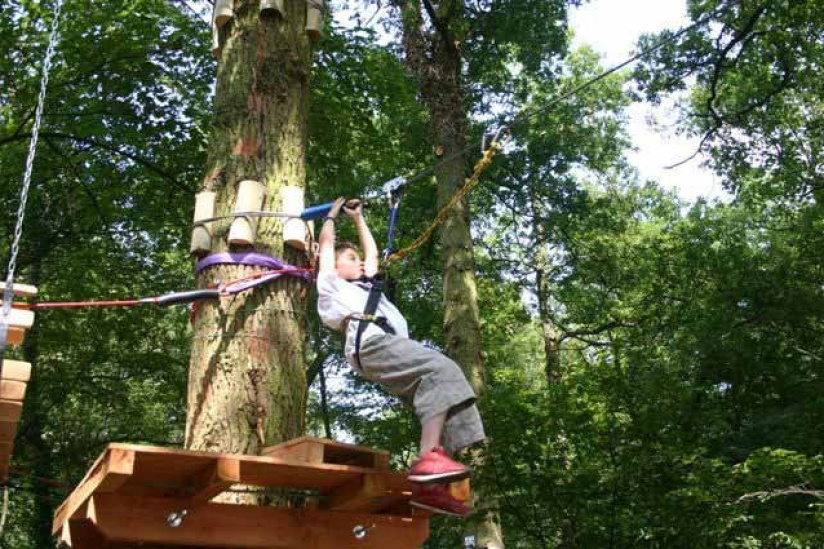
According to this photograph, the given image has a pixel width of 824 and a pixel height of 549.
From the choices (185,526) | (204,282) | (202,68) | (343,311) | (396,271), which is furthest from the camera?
(396,271)

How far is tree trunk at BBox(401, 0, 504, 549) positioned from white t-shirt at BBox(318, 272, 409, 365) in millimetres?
4867

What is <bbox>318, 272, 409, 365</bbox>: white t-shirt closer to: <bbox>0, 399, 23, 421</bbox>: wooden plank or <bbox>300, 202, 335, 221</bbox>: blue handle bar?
<bbox>300, 202, 335, 221</bbox>: blue handle bar

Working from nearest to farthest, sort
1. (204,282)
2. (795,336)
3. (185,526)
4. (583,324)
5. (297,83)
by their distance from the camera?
(185,526)
(204,282)
(297,83)
(795,336)
(583,324)

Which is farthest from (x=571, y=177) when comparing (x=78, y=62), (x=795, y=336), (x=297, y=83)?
(x=297, y=83)

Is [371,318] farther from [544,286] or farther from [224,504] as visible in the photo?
[544,286]

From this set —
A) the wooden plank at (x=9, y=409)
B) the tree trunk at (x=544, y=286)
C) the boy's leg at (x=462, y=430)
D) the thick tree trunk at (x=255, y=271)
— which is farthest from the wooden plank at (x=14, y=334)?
the tree trunk at (x=544, y=286)

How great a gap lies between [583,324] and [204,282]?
15.2 m

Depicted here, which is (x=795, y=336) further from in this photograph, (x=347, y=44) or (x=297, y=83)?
(x=297, y=83)

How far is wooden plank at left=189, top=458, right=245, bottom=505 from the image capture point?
2791 mm

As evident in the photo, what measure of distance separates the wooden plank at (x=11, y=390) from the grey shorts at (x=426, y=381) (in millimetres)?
1299

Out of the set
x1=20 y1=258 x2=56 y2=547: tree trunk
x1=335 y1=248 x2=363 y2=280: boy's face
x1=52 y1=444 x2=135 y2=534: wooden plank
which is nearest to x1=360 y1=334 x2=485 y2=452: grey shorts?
x1=335 y1=248 x2=363 y2=280: boy's face

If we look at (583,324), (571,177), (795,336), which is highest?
(571,177)

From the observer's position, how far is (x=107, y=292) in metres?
13.1


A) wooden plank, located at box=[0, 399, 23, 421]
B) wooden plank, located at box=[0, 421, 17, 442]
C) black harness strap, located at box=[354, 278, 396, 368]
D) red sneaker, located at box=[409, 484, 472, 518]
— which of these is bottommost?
red sneaker, located at box=[409, 484, 472, 518]
